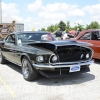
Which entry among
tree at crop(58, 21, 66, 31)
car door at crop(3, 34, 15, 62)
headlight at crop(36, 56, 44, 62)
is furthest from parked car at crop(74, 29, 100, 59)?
tree at crop(58, 21, 66, 31)

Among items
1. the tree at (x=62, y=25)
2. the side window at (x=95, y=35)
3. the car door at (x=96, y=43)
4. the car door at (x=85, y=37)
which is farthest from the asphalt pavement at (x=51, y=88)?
the tree at (x=62, y=25)

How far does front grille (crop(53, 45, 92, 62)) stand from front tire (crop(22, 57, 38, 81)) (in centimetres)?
82

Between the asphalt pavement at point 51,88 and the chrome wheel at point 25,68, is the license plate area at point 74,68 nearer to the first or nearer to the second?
the asphalt pavement at point 51,88

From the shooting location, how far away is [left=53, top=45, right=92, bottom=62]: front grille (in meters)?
5.22

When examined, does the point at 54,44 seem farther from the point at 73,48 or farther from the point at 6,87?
the point at 6,87

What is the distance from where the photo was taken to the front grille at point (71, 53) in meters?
5.22

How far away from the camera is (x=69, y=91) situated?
4723 mm

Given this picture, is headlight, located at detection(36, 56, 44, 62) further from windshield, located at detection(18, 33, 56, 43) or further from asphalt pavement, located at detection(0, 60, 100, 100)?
windshield, located at detection(18, 33, 56, 43)

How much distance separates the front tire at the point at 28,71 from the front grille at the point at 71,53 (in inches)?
32.3

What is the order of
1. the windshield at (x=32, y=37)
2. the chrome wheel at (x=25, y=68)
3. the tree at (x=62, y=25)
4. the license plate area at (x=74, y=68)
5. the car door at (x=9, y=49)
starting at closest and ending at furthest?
the license plate area at (x=74, y=68) < the chrome wheel at (x=25, y=68) < the windshield at (x=32, y=37) < the car door at (x=9, y=49) < the tree at (x=62, y=25)

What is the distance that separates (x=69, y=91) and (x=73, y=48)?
124 cm

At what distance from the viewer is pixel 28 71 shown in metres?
5.58

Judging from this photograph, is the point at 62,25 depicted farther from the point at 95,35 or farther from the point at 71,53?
the point at 71,53

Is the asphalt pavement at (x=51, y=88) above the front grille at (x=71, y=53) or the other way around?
the other way around
